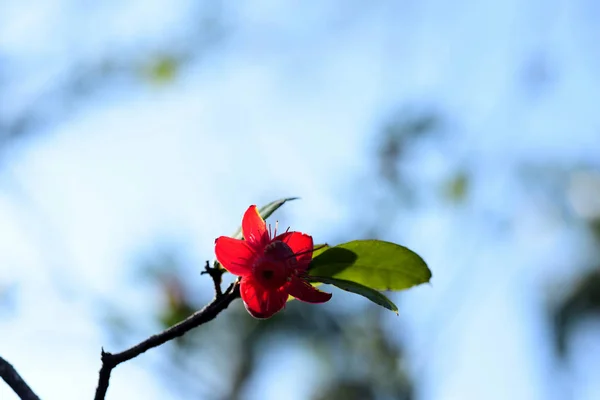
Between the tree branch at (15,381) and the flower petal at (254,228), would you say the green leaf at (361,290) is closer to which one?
the flower petal at (254,228)

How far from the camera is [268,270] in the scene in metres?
1.06

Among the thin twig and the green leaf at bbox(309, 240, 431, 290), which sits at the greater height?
the green leaf at bbox(309, 240, 431, 290)

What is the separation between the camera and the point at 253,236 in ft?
3.75

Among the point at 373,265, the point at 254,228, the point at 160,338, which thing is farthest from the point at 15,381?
the point at 373,265

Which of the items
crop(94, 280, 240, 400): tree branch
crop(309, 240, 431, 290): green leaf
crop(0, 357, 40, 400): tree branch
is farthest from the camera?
→ crop(309, 240, 431, 290): green leaf

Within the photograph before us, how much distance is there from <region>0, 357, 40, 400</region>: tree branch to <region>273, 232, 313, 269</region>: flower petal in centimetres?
48

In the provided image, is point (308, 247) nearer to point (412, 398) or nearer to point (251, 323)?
point (412, 398)

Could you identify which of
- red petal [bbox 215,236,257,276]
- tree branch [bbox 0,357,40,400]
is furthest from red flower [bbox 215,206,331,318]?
tree branch [bbox 0,357,40,400]

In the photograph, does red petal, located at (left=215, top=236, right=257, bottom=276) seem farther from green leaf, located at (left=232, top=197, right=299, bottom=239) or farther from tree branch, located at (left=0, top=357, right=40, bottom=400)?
tree branch, located at (left=0, top=357, right=40, bottom=400)

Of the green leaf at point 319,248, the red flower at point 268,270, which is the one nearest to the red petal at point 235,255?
the red flower at point 268,270

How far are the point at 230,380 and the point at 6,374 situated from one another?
315 inches

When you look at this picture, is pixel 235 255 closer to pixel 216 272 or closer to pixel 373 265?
pixel 216 272

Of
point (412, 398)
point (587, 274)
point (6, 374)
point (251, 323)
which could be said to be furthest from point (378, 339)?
point (6, 374)

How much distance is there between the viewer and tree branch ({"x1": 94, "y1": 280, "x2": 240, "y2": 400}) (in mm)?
832
